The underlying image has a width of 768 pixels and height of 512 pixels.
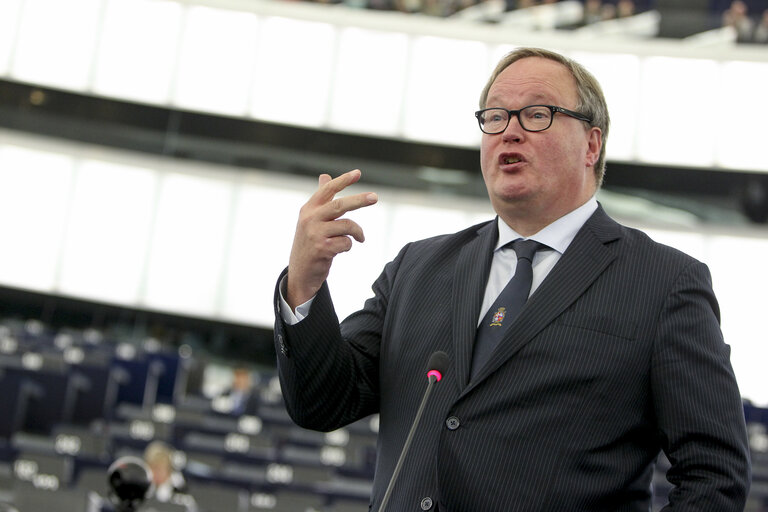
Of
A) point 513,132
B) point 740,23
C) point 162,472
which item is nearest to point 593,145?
point 513,132

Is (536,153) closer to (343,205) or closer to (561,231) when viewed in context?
(561,231)

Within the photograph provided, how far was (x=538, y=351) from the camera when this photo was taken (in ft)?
5.33

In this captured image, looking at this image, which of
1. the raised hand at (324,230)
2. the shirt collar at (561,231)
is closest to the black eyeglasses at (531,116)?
the shirt collar at (561,231)

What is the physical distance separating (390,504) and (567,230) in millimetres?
630

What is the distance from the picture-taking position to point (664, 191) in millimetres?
13859

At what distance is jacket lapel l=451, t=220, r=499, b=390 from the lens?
1678 mm

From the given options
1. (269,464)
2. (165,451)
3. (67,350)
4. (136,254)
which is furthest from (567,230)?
(136,254)

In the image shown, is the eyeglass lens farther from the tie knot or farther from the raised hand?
the raised hand

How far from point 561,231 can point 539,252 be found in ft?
0.20

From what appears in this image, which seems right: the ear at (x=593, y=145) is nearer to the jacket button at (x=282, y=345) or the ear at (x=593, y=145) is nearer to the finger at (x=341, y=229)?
the finger at (x=341, y=229)

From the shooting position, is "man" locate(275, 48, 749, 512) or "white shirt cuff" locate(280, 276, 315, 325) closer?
"man" locate(275, 48, 749, 512)

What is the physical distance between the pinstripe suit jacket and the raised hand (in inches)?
3.2

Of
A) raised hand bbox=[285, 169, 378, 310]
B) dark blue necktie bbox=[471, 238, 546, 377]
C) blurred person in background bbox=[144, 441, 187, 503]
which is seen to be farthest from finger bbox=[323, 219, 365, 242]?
blurred person in background bbox=[144, 441, 187, 503]

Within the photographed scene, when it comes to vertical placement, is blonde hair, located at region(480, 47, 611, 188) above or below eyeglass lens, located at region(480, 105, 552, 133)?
above
